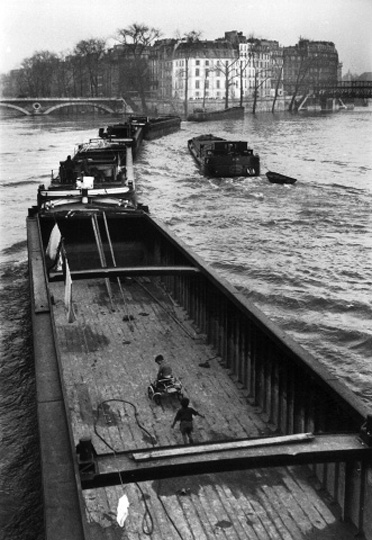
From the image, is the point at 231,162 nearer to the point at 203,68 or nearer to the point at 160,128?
the point at 160,128

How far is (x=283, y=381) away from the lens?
325 inches

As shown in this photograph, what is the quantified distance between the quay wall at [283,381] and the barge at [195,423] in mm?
18

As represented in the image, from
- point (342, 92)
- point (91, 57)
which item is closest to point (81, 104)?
point (91, 57)

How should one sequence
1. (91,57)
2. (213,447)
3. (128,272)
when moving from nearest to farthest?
(213,447) → (128,272) → (91,57)

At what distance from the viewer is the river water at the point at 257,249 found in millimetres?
11680

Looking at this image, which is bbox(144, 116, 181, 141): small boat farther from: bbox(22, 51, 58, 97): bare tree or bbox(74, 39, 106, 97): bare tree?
bbox(22, 51, 58, 97): bare tree

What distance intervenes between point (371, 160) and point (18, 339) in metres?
37.7

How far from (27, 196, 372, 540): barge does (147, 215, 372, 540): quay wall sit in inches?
0.7

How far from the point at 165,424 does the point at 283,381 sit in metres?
Answer: 1.45

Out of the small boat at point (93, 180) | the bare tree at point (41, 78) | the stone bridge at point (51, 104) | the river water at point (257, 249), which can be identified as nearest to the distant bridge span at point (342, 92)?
the stone bridge at point (51, 104)

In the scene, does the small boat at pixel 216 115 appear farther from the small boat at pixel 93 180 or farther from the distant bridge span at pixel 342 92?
the small boat at pixel 93 180

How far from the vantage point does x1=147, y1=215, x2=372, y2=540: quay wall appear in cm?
650

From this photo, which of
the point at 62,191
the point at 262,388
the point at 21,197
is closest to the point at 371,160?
the point at 21,197

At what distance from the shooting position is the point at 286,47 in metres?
165
